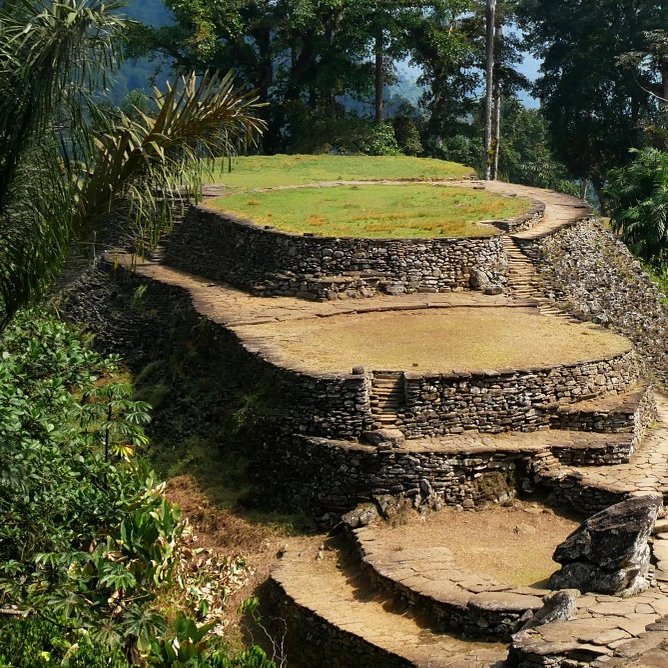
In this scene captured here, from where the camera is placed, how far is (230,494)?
1720 centimetres

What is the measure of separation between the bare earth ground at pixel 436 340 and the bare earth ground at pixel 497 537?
238 centimetres

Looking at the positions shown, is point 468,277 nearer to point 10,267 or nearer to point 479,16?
point 10,267

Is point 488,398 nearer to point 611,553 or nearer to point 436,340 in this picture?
point 436,340

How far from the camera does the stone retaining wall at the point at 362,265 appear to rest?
22.0 metres

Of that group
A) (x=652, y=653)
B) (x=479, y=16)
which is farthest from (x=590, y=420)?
(x=479, y=16)

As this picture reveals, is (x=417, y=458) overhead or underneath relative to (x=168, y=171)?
underneath

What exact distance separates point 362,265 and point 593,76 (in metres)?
25.4

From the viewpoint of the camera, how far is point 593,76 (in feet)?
144

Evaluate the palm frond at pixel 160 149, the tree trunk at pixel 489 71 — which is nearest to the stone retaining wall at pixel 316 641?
the palm frond at pixel 160 149

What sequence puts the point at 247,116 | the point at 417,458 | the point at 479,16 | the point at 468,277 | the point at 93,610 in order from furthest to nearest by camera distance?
the point at 479,16
the point at 468,277
the point at 417,458
the point at 93,610
the point at 247,116

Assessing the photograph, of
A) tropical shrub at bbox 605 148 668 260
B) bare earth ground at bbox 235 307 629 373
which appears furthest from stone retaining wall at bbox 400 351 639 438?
tropical shrub at bbox 605 148 668 260

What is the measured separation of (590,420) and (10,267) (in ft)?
32.4

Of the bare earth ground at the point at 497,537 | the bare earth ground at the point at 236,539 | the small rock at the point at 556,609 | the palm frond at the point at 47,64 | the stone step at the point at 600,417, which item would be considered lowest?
the bare earth ground at the point at 236,539

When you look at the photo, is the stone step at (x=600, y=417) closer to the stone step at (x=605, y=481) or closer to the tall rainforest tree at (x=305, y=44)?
the stone step at (x=605, y=481)
